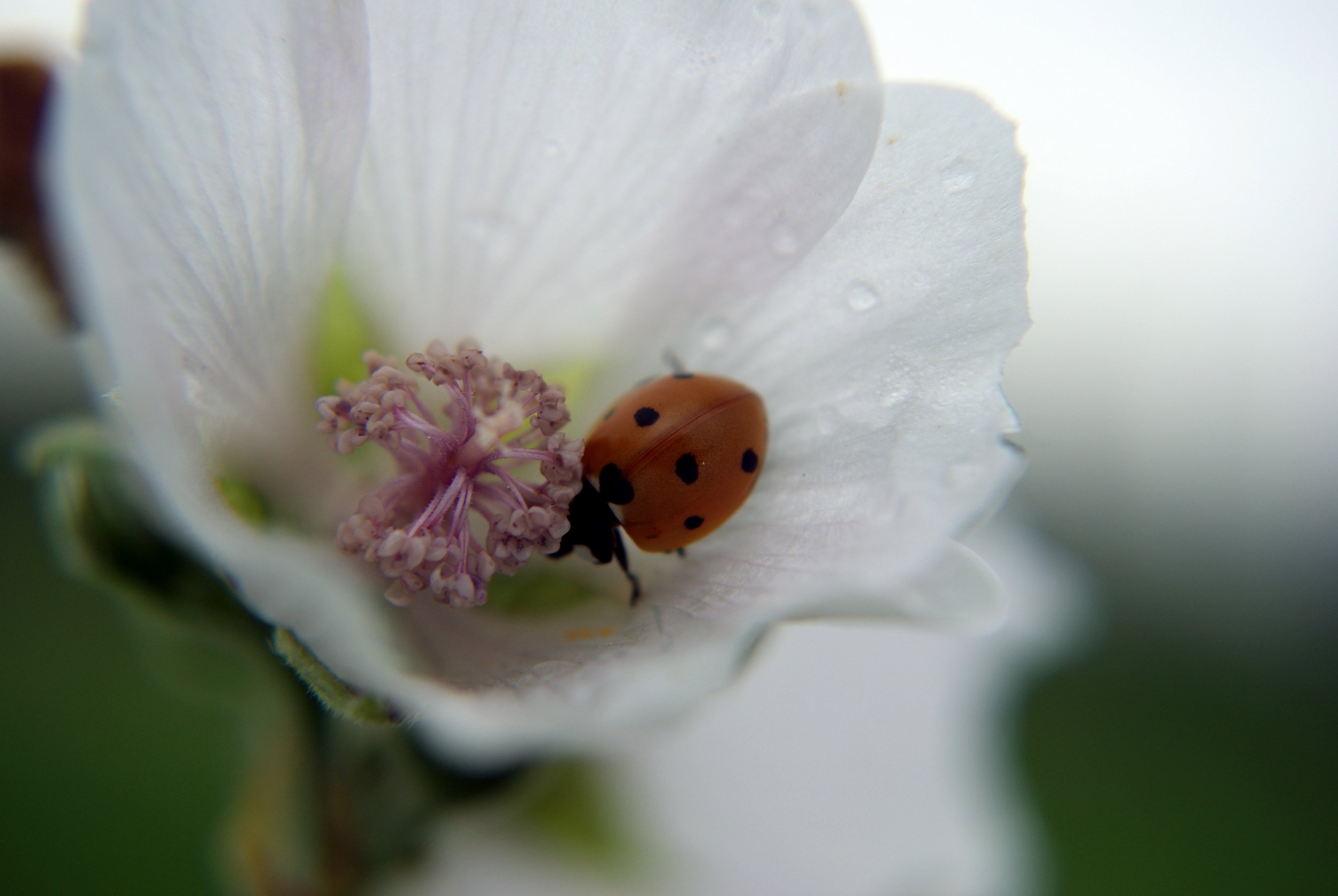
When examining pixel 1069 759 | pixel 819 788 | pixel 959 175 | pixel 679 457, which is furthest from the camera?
pixel 1069 759

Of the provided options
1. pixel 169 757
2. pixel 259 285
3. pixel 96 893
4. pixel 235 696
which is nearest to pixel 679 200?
pixel 259 285

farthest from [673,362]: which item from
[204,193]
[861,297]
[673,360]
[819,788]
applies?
[819,788]

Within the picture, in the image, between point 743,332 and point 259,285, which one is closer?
point 259,285

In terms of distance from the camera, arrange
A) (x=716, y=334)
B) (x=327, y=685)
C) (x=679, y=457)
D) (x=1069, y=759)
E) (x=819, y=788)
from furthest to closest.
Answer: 1. (x=1069, y=759)
2. (x=819, y=788)
3. (x=716, y=334)
4. (x=679, y=457)
5. (x=327, y=685)

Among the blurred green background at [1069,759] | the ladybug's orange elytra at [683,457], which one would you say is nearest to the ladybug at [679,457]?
the ladybug's orange elytra at [683,457]

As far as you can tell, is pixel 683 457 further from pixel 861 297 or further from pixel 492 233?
pixel 492 233

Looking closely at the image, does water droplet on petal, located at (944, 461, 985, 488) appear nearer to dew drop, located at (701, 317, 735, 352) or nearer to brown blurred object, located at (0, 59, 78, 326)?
dew drop, located at (701, 317, 735, 352)

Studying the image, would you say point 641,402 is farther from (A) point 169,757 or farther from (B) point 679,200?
(A) point 169,757
